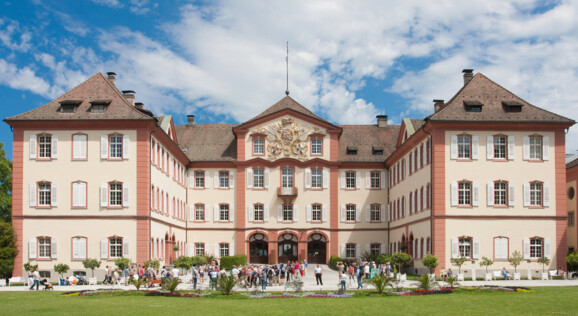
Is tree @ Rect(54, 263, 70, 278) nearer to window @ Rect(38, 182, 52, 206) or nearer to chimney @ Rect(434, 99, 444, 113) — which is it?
window @ Rect(38, 182, 52, 206)

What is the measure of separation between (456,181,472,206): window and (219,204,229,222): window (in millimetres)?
26231

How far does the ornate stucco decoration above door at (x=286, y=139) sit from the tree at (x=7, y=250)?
86.6ft

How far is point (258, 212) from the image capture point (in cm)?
6575

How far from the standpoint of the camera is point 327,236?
6575 centimetres

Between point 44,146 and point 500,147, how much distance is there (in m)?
30.3

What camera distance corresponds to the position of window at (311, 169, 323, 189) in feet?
216

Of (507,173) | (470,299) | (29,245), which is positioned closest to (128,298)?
(470,299)

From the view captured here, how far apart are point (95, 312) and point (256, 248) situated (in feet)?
141

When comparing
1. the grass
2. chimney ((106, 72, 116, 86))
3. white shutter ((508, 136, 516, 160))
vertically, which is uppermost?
chimney ((106, 72, 116, 86))

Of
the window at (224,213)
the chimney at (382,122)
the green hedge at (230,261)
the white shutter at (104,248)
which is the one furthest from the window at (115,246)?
the chimney at (382,122)

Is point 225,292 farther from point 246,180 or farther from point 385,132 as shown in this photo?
point 385,132

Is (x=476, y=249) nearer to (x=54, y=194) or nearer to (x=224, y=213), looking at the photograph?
(x=224, y=213)

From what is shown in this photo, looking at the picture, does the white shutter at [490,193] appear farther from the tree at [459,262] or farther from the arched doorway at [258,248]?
the arched doorway at [258,248]

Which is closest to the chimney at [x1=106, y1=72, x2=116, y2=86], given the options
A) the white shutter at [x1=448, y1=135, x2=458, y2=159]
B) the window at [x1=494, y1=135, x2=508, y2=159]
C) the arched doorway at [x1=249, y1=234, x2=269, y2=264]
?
the arched doorway at [x1=249, y1=234, x2=269, y2=264]
